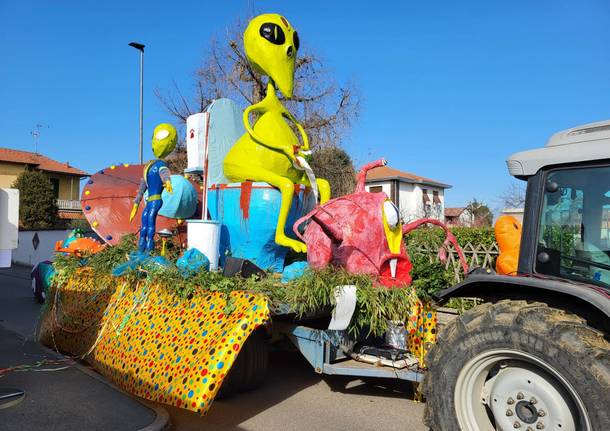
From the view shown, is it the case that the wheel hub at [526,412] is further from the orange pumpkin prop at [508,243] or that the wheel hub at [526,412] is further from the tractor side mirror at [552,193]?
the orange pumpkin prop at [508,243]

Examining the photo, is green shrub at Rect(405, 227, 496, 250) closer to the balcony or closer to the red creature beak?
the red creature beak

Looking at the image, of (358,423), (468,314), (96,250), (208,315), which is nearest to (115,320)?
(208,315)

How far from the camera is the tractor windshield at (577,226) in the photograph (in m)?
2.63

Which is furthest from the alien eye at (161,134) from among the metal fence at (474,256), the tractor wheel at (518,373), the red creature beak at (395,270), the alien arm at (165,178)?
the tractor wheel at (518,373)

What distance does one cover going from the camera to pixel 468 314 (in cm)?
289

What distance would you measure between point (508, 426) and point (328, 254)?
209 cm

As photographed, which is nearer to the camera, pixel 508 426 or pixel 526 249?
pixel 508 426

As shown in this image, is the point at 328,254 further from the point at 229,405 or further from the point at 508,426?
the point at 508,426

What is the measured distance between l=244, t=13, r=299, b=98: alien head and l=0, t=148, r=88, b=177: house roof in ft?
116

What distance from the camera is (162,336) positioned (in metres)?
4.03

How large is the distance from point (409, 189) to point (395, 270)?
115 ft

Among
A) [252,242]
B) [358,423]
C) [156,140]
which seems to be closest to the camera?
[358,423]

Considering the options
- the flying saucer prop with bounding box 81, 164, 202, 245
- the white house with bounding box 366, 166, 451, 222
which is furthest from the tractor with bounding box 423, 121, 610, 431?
the white house with bounding box 366, 166, 451, 222

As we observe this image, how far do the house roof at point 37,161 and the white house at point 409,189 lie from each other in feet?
76.7
